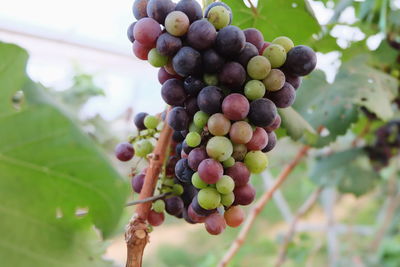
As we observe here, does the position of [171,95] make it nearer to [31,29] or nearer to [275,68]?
[275,68]

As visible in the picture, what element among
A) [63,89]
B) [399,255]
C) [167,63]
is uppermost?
[167,63]

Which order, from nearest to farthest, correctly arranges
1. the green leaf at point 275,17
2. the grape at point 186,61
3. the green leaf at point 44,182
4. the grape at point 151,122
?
the green leaf at point 44,182
the grape at point 186,61
the grape at point 151,122
the green leaf at point 275,17

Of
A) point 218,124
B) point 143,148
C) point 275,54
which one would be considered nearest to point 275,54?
A: point 275,54

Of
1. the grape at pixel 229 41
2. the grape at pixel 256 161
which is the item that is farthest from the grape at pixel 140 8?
the grape at pixel 256 161

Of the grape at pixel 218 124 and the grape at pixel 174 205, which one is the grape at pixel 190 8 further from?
the grape at pixel 174 205

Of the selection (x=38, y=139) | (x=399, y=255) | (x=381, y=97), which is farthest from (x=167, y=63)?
(x=399, y=255)

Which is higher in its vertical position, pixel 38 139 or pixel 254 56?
pixel 254 56
